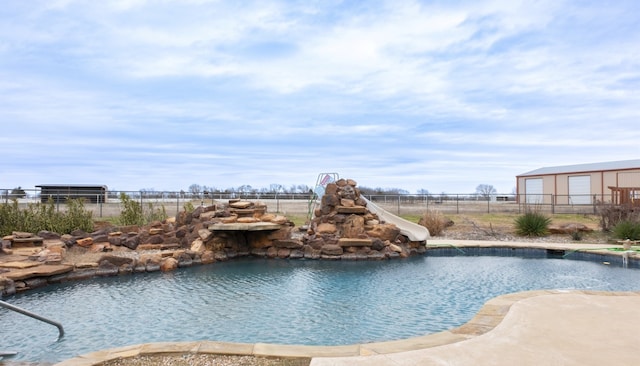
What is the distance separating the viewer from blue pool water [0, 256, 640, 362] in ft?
17.1

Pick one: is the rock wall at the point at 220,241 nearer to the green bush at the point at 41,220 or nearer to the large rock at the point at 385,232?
the large rock at the point at 385,232

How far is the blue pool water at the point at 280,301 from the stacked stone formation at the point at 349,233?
975mm

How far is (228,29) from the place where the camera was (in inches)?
396

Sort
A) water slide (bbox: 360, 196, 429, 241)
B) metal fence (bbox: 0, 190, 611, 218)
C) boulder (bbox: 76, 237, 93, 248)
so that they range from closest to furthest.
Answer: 1. boulder (bbox: 76, 237, 93, 248)
2. water slide (bbox: 360, 196, 429, 241)
3. metal fence (bbox: 0, 190, 611, 218)

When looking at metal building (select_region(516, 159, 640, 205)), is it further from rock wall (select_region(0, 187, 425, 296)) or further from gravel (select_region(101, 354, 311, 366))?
gravel (select_region(101, 354, 311, 366))

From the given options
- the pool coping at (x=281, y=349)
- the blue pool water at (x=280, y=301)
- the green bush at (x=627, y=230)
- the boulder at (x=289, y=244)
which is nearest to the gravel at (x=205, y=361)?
the pool coping at (x=281, y=349)

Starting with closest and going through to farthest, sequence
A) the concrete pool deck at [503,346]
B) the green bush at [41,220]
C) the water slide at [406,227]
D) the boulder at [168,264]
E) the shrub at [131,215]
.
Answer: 1. the concrete pool deck at [503,346]
2. the boulder at [168,264]
3. the green bush at [41,220]
4. the water slide at [406,227]
5. the shrub at [131,215]

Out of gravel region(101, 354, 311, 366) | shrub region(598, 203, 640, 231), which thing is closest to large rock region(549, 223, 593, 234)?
shrub region(598, 203, 640, 231)

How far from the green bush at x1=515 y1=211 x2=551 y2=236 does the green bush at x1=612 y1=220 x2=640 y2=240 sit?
2.15 m

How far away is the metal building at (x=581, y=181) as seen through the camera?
2566 cm

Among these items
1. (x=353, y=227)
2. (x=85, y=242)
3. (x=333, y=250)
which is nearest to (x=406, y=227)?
(x=353, y=227)

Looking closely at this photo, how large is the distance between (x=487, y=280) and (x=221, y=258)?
22.6 feet

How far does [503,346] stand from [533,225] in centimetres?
1291

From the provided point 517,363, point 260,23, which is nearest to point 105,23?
point 260,23
